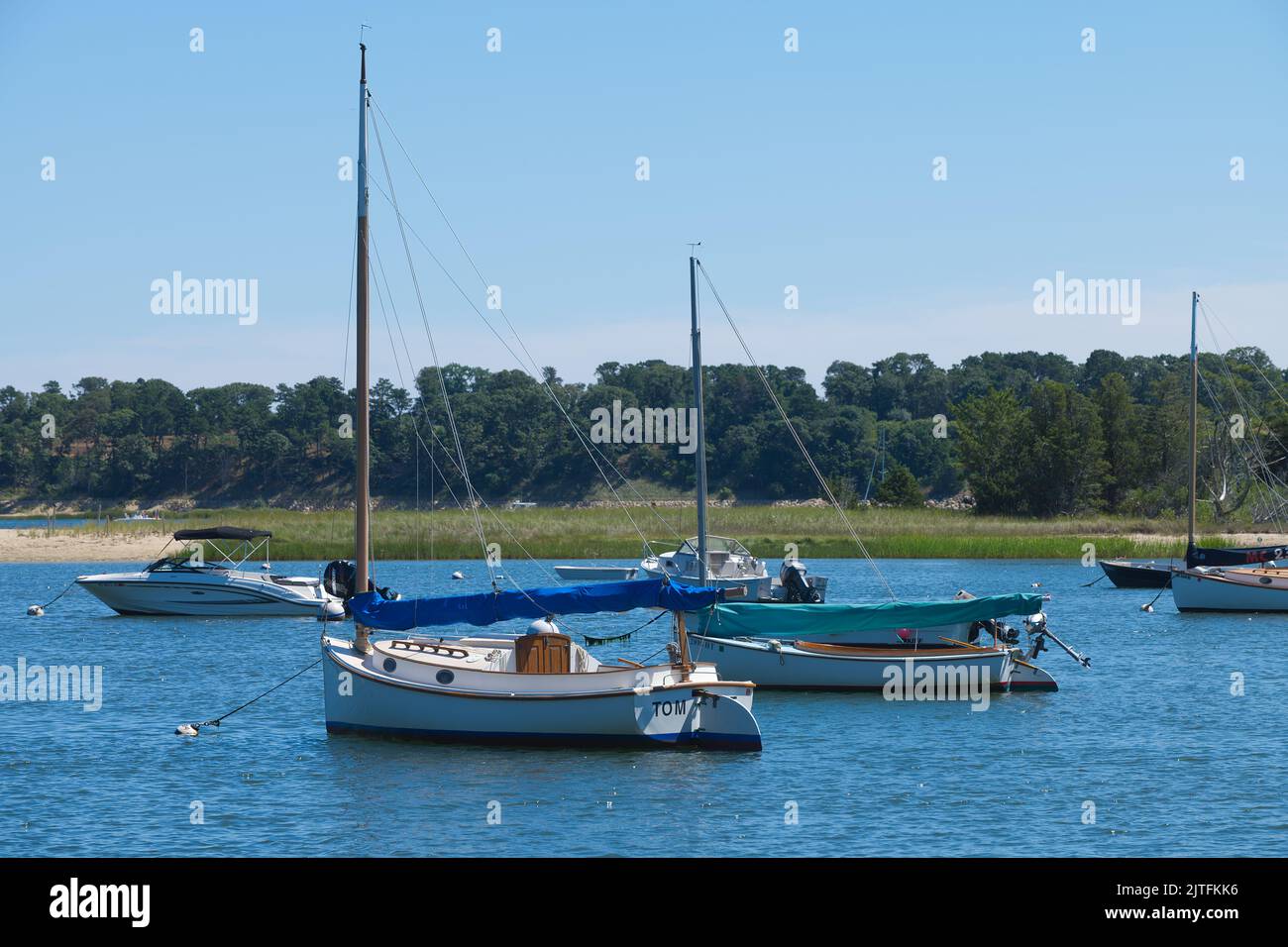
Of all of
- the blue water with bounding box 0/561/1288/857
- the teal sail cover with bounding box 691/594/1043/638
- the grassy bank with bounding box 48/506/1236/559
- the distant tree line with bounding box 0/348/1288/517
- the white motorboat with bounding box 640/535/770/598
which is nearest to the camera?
the blue water with bounding box 0/561/1288/857

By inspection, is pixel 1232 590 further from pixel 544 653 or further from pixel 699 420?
pixel 544 653

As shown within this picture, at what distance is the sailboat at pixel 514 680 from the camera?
26.1 meters

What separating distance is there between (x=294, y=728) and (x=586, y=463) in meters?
149

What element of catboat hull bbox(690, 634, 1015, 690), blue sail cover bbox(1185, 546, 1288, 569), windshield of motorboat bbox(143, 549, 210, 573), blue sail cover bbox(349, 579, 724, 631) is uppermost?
blue sail cover bbox(349, 579, 724, 631)

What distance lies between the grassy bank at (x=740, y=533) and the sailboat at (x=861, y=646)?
46.0 m

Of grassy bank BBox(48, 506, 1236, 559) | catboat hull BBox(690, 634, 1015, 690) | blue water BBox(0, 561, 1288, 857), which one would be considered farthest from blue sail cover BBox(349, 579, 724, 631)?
grassy bank BBox(48, 506, 1236, 559)

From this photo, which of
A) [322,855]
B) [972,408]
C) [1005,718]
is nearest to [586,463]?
[972,408]

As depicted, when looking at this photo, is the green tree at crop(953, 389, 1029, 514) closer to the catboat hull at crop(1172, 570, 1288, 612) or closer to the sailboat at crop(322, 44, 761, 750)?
the catboat hull at crop(1172, 570, 1288, 612)

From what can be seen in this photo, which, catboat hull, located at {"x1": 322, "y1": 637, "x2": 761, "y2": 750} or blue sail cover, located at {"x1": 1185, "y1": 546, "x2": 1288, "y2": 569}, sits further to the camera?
blue sail cover, located at {"x1": 1185, "y1": 546, "x2": 1288, "y2": 569}

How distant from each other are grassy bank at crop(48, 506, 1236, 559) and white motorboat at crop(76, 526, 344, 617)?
74.8 feet

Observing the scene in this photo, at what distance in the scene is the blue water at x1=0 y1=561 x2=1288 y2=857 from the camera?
21.0 meters

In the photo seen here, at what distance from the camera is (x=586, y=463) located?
17900cm
